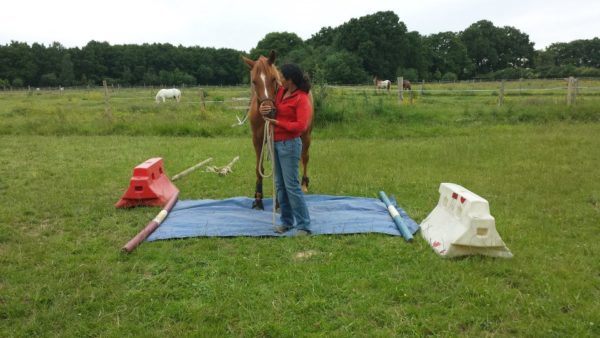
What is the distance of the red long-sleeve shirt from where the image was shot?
4.32 m

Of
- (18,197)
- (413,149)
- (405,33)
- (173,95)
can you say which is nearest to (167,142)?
(18,197)

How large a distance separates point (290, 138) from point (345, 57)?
5446cm

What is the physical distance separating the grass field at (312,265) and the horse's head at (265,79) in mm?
1597

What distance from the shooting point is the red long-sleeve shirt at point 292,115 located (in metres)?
4.32

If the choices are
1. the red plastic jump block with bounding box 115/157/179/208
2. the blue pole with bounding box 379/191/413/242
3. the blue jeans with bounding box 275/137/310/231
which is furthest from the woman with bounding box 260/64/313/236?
the red plastic jump block with bounding box 115/157/179/208

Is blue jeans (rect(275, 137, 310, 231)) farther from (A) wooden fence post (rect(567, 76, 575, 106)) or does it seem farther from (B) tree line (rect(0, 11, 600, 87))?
(B) tree line (rect(0, 11, 600, 87))

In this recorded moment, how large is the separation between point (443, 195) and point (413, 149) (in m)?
5.24

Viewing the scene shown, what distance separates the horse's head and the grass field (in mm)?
1597

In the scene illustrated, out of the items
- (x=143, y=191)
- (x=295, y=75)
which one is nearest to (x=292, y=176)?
(x=295, y=75)

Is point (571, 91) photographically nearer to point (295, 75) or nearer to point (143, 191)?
point (295, 75)

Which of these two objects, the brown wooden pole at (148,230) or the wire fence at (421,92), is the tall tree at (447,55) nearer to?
the wire fence at (421,92)

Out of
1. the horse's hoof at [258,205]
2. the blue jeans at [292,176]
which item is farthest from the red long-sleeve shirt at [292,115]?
the horse's hoof at [258,205]

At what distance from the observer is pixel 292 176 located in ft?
15.0

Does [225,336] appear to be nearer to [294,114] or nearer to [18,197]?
[294,114]
